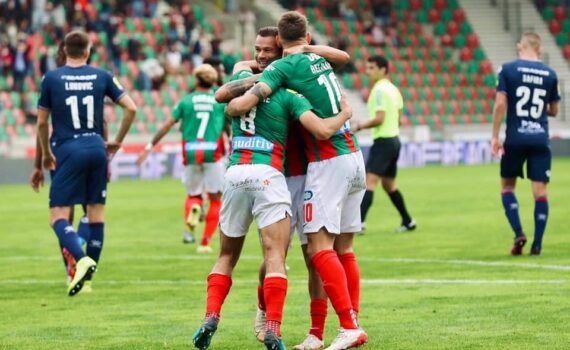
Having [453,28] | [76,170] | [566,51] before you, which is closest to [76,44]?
[76,170]

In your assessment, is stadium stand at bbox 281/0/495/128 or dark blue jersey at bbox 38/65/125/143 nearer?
dark blue jersey at bbox 38/65/125/143

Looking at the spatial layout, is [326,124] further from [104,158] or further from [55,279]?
[55,279]

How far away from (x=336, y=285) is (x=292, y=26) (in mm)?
1649

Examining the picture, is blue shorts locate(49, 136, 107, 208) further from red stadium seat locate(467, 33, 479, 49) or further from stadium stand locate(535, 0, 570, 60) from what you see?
stadium stand locate(535, 0, 570, 60)

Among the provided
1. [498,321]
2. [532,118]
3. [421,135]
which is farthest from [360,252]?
[421,135]

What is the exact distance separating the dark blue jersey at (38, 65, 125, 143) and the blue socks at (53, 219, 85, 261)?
76 centimetres

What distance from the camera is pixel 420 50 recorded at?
46000 mm

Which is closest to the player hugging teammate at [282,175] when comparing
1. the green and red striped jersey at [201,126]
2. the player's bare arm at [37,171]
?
the player's bare arm at [37,171]

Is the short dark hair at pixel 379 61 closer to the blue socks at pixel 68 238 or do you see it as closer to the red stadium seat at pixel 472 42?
the blue socks at pixel 68 238

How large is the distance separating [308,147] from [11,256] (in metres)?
8.11

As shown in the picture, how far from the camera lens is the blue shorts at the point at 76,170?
1180 cm

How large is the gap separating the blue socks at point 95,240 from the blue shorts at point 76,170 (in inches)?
13.7

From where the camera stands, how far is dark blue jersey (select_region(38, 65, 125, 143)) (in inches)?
463

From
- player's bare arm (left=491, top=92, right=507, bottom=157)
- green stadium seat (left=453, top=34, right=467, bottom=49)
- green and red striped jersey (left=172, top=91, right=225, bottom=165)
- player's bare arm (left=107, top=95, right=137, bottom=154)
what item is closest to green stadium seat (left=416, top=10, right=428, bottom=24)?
green stadium seat (left=453, top=34, right=467, bottom=49)
